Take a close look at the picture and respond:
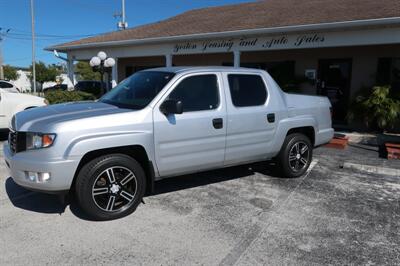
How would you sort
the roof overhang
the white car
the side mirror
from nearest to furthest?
the side mirror, the white car, the roof overhang

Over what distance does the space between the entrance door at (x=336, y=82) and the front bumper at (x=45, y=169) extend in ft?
34.8

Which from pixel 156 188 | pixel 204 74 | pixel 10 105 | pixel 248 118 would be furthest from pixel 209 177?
pixel 10 105

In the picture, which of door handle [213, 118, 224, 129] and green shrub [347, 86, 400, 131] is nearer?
door handle [213, 118, 224, 129]

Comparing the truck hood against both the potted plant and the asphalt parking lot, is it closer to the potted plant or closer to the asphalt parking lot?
the asphalt parking lot

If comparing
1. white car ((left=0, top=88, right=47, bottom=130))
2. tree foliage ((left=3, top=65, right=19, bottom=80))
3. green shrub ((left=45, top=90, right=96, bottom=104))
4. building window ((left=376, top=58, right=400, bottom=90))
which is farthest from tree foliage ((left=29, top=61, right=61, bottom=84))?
building window ((left=376, top=58, right=400, bottom=90))

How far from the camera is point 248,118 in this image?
5227 mm

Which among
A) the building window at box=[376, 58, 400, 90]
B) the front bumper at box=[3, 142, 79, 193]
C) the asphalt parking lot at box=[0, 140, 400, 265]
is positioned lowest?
the asphalt parking lot at box=[0, 140, 400, 265]

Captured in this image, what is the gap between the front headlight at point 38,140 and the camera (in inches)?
151

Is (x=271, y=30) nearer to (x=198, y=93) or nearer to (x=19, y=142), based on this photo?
(x=198, y=93)

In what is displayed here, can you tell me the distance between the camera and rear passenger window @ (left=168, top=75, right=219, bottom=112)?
4711 millimetres

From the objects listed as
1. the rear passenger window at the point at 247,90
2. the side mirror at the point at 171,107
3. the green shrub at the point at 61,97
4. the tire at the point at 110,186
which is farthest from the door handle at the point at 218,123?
the green shrub at the point at 61,97

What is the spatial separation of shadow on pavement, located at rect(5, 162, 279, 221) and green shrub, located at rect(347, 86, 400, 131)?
4.66m

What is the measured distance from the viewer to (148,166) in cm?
445

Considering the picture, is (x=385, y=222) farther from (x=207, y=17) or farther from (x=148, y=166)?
(x=207, y=17)
